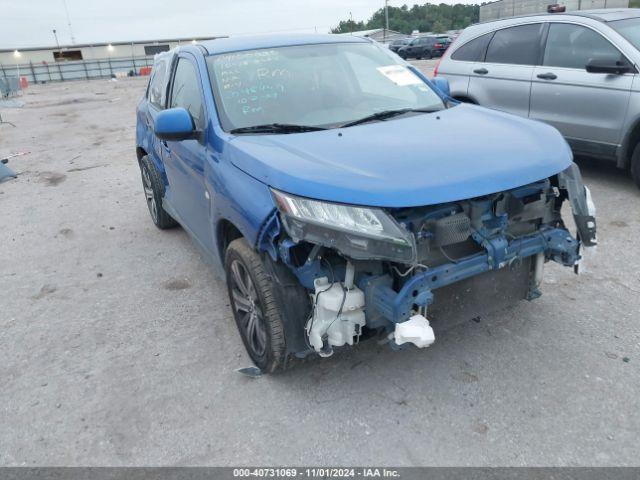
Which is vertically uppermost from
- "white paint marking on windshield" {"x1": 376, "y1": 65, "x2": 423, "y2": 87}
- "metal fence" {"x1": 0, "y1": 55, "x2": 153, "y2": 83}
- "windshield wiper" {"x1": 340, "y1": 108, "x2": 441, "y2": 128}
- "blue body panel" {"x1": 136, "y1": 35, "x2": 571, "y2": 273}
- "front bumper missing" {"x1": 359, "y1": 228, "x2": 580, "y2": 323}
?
"white paint marking on windshield" {"x1": 376, "y1": 65, "x2": 423, "y2": 87}

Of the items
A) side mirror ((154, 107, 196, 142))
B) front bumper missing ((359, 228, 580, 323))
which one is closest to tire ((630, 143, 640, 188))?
front bumper missing ((359, 228, 580, 323))

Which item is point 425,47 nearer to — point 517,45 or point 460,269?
point 517,45

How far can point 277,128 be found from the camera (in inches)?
126

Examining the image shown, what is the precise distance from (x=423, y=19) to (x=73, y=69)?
5914cm

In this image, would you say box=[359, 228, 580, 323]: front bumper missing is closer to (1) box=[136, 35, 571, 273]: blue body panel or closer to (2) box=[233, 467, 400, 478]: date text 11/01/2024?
(1) box=[136, 35, 571, 273]: blue body panel

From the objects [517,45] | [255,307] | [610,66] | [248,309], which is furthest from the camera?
[517,45]

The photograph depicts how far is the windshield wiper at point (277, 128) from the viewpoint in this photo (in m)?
3.16

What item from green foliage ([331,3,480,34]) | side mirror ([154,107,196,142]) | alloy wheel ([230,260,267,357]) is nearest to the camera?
alloy wheel ([230,260,267,357])

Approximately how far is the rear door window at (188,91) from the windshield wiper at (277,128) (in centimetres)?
42

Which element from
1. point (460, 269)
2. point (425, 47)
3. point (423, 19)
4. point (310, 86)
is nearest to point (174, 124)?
point (310, 86)

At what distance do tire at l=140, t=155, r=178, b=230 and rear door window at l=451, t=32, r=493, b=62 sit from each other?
A: 169 inches

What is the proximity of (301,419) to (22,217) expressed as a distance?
5361mm

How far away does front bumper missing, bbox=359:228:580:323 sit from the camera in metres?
2.41

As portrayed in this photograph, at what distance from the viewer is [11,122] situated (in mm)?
16422
